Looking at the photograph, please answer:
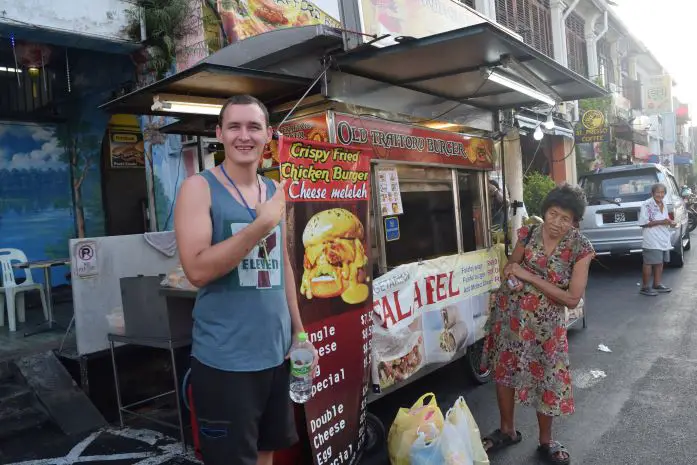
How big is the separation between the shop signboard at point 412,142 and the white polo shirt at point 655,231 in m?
4.29

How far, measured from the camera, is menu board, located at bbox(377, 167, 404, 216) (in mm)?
4520

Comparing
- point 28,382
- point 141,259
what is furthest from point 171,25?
point 28,382

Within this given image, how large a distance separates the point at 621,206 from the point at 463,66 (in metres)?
7.51

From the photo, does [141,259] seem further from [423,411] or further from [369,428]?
[423,411]

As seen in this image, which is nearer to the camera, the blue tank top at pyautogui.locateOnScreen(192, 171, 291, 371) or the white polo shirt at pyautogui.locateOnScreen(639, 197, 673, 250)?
the blue tank top at pyautogui.locateOnScreen(192, 171, 291, 371)

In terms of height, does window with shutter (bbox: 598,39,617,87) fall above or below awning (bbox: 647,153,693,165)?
above

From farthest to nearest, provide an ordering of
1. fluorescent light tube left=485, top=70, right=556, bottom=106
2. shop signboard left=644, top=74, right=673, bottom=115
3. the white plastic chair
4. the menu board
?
shop signboard left=644, top=74, right=673, bottom=115 → the white plastic chair → the menu board → fluorescent light tube left=485, top=70, right=556, bottom=106

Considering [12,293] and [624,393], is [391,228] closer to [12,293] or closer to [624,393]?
[624,393]

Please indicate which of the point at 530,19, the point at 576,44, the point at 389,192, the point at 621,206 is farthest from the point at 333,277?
the point at 576,44

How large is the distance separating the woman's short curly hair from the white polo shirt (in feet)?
20.3

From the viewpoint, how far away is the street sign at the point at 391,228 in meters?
4.65

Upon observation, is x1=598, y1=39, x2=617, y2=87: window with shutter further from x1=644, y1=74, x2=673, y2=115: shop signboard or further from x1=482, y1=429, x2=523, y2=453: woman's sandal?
x1=482, y1=429, x2=523, y2=453: woman's sandal

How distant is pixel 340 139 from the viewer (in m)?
4.13

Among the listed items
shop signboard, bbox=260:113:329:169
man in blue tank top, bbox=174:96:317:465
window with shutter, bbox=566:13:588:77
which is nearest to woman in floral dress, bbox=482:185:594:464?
shop signboard, bbox=260:113:329:169
